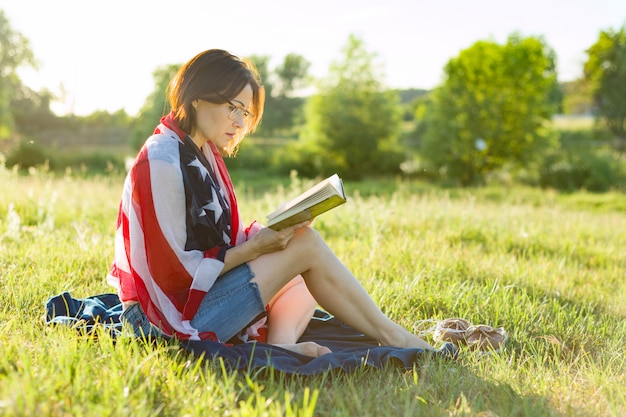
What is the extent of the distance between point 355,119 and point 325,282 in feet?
70.2

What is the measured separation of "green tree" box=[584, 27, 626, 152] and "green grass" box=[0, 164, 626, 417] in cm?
3181

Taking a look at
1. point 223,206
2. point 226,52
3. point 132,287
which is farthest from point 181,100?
point 132,287

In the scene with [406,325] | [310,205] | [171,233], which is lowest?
[406,325]

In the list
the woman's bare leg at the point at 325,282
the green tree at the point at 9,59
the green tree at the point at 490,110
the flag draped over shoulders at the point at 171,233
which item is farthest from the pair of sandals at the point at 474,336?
the green tree at the point at 9,59

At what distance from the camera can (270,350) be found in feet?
10.3

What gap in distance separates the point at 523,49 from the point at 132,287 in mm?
21701

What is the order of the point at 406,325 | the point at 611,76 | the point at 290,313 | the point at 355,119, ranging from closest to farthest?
the point at 290,313 → the point at 406,325 → the point at 355,119 → the point at 611,76

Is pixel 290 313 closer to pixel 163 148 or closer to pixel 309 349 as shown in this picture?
pixel 309 349

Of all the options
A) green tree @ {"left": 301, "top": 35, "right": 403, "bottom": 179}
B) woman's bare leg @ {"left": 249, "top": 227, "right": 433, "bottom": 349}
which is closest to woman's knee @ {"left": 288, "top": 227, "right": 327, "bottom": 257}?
woman's bare leg @ {"left": 249, "top": 227, "right": 433, "bottom": 349}

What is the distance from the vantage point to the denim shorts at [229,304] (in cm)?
316

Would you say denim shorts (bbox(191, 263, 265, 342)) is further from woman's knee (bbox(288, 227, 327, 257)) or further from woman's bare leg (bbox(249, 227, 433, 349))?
woman's knee (bbox(288, 227, 327, 257))

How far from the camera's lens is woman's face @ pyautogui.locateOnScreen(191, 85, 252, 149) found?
3324mm

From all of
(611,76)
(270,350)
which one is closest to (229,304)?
(270,350)

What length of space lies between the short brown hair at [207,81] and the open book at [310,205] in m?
0.67
